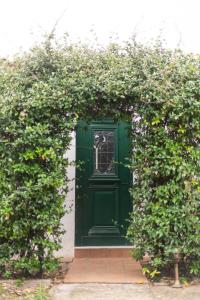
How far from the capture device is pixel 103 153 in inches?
292

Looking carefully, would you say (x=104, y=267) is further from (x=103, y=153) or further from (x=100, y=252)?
(x=103, y=153)

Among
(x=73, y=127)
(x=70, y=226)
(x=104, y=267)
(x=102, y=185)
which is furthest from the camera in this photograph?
(x=102, y=185)

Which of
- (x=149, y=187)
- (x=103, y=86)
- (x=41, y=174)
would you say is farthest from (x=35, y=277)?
(x=103, y=86)

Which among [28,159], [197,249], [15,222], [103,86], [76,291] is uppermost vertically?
[103,86]

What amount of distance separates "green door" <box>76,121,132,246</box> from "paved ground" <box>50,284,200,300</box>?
1.85 metres

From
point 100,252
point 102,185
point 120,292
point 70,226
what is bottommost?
point 120,292

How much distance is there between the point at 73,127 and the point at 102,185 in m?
1.96

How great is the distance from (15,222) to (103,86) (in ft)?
7.03

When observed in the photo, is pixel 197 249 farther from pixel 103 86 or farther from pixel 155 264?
pixel 103 86

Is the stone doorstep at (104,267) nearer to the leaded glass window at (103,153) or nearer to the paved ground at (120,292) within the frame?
the paved ground at (120,292)

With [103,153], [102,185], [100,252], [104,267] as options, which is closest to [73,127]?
[103,153]

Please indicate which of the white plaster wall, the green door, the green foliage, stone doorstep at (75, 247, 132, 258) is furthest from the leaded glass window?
the green foliage

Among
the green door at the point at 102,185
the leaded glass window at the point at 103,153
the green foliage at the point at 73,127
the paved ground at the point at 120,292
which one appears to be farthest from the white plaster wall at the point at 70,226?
the paved ground at the point at 120,292

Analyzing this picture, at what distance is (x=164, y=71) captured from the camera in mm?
5480
